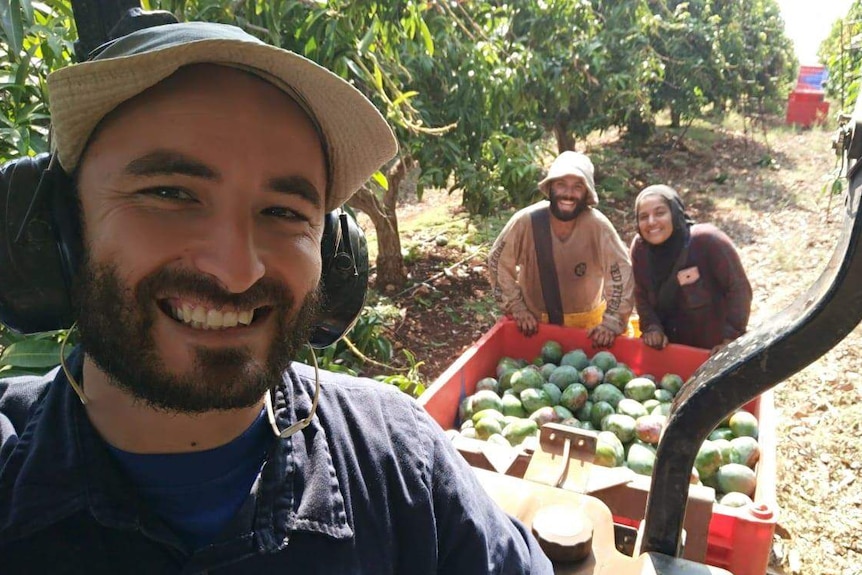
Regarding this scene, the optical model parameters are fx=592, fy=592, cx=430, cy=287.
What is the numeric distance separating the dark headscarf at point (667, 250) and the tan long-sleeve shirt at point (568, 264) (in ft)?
0.55

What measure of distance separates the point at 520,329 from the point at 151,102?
3.10m

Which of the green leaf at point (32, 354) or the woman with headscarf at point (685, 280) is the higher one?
the green leaf at point (32, 354)

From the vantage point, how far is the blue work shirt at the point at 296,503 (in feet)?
2.90

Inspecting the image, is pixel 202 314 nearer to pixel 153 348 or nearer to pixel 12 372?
pixel 153 348

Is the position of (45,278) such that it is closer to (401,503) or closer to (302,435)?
(302,435)

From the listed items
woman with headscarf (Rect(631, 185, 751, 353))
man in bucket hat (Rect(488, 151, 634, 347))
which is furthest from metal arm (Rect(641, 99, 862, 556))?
man in bucket hat (Rect(488, 151, 634, 347))

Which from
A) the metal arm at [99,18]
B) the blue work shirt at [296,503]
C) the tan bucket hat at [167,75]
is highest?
the metal arm at [99,18]

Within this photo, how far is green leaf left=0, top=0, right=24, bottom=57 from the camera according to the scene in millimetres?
1518

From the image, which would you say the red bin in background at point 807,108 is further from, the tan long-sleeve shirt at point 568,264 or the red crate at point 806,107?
the tan long-sleeve shirt at point 568,264

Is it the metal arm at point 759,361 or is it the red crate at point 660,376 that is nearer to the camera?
the metal arm at point 759,361

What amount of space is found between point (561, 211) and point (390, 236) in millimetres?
2672

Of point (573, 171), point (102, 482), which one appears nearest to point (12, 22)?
point (102, 482)

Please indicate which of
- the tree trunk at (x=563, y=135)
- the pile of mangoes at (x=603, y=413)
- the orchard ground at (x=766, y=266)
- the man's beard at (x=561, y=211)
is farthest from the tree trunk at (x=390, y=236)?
the tree trunk at (x=563, y=135)

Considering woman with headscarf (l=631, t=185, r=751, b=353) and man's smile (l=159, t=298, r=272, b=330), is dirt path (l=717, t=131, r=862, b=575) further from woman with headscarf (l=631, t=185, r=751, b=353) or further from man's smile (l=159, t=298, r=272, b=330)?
man's smile (l=159, t=298, r=272, b=330)
